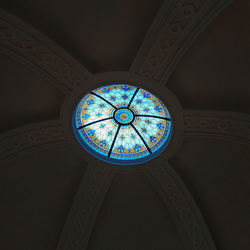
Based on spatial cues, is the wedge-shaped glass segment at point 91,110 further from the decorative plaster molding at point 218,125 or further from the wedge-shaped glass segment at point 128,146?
the decorative plaster molding at point 218,125

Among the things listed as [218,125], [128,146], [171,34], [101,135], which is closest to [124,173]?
[128,146]

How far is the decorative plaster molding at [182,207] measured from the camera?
8.25m

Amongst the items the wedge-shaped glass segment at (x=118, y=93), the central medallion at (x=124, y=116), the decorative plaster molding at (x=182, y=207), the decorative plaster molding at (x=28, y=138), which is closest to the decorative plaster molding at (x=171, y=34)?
the wedge-shaped glass segment at (x=118, y=93)

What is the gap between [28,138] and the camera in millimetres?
7664

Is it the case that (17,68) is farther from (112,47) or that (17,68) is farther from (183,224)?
(183,224)

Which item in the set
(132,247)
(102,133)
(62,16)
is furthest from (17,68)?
(132,247)

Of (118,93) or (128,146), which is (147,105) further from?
(128,146)

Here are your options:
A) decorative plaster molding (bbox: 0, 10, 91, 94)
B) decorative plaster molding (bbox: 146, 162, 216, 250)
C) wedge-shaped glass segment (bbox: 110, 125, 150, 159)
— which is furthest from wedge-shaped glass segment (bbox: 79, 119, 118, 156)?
decorative plaster molding (bbox: 0, 10, 91, 94)

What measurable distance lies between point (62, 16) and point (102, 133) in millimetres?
3055

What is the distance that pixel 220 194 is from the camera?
8.16 m

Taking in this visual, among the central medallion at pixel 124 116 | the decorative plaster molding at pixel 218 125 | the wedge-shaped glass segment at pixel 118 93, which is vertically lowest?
the decorative plaster molding at pixel 218 125

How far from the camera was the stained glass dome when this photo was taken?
303 inches

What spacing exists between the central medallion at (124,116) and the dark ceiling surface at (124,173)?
1314mm

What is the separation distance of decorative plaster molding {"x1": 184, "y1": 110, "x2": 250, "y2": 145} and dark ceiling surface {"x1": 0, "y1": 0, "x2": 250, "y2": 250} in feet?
0.46
